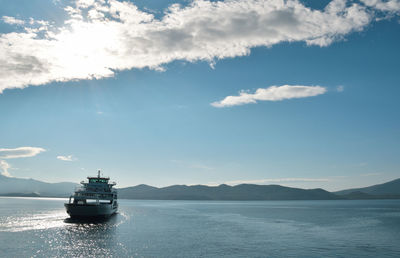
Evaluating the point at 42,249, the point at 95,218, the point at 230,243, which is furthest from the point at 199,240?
the point at 95,218

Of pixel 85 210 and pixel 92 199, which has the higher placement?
pixel 92 199

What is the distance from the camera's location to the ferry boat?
85.6 meters

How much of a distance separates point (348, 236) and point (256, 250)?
1046 inches

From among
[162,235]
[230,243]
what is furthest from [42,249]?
[230,243]

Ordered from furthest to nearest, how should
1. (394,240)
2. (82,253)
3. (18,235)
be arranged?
(18,235)
(394,240)
(82,253)

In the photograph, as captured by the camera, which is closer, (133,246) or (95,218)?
(133,246)

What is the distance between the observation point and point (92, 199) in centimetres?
9819

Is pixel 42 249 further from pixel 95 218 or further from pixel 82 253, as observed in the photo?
pixel 95 218

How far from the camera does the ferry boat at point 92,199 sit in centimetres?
8562

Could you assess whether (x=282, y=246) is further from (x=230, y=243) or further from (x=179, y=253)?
(x=179, y=253)

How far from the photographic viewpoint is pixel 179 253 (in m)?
45.3

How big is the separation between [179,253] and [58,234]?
31433mm

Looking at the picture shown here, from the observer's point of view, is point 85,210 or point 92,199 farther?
point 92,199

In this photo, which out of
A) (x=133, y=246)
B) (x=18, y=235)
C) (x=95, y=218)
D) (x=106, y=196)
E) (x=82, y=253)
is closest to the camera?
(x=82, y=253)
